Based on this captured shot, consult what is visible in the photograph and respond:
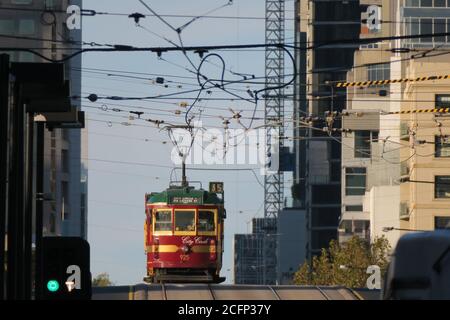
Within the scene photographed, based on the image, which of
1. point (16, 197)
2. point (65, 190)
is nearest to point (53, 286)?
point (16, 197)

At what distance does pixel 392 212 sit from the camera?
422ft

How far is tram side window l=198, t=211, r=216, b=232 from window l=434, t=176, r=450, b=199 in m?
50.8

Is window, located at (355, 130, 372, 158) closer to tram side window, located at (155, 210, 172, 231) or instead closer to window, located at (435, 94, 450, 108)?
window, located at (435, 94, 450, 108)

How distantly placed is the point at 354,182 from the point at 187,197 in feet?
327

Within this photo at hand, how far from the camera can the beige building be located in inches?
3912

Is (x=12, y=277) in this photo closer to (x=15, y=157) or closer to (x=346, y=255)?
(x=15, y=157)

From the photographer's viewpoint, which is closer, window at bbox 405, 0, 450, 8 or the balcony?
the balcony

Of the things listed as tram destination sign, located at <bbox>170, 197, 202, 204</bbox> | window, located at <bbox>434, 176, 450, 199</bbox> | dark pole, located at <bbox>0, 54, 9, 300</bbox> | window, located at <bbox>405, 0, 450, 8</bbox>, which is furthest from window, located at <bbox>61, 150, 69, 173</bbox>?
dark pole, located at <bbox>0, 54, 9, 300</bbox>

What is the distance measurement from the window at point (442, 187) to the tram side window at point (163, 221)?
50829mm

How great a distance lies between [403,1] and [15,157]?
97.5 metres

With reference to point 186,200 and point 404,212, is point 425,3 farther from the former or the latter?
point 186,200

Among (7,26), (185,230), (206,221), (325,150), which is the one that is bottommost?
(185,230)

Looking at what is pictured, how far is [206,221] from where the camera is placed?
5094 cm

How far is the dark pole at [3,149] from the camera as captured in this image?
17406 mm
